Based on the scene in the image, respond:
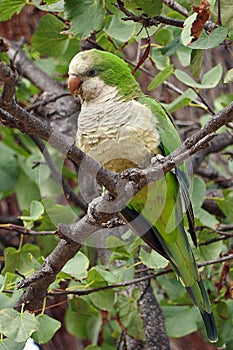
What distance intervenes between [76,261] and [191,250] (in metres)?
0.27

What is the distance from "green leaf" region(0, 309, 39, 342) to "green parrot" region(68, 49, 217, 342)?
0.33m

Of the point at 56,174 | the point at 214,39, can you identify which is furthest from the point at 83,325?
the point at 214,39

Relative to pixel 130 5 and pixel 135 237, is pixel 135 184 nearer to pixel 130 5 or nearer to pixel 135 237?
pixel 130 5

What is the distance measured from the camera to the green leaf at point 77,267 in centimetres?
120

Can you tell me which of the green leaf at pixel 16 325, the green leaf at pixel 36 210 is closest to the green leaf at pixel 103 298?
the green leaf at pixel 36 210

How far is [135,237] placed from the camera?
146 centimetres

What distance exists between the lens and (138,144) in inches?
45.2

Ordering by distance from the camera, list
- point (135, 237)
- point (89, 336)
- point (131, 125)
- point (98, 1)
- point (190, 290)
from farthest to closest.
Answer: point (89, 336) → point (135, 237) → point (190, 290) → point (131, 125) → point (98, 1)

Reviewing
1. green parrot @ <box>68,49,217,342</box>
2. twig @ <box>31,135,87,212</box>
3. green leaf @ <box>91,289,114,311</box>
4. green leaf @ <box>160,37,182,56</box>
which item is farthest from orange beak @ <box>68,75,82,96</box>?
green leaf @ <box>91,289,114,311</box>

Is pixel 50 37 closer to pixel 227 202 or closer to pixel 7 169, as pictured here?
pixel 7 169

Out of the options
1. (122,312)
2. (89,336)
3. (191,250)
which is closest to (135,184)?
(191,250)

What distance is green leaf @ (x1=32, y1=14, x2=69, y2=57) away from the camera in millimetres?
1369

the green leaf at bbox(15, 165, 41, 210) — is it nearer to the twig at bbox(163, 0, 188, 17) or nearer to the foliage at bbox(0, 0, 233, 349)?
the foliage at bbox(0, 0, 233, 349)

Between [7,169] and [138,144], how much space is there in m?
0.71
